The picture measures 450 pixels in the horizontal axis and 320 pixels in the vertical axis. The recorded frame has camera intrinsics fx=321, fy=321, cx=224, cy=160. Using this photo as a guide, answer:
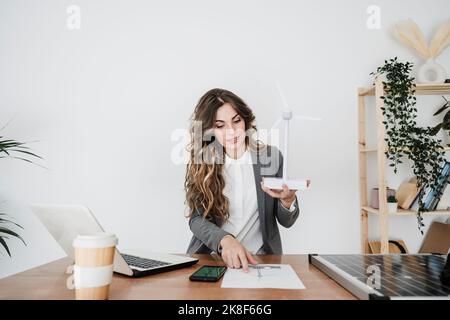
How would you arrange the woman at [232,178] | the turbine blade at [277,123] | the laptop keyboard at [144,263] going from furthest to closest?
the turbine blade at [277,123] < the woman at [232,178] < the laptop keyboard at [144,263]

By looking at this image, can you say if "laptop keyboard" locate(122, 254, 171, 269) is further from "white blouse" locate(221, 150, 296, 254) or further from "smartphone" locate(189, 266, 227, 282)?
"white blouse" locate(221, 150, 296, 254)

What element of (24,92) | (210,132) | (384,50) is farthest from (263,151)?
(24,92)

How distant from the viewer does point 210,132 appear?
6.17 feet

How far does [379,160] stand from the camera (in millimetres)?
2127

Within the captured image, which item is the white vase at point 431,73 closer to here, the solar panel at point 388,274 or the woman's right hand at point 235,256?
the solar panel at point 388,274

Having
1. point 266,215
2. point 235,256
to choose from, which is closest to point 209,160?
point 266,215

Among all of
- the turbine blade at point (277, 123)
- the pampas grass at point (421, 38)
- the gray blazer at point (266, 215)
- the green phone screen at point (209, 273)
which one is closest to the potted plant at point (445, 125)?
the pampas grass at point (421, 38)

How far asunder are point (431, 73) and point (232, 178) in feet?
5.52

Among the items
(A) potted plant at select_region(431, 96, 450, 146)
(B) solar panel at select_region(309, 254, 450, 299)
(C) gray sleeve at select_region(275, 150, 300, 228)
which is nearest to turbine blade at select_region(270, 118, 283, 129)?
(C) gray sleeve at select_region(275, 150, 300, 228)

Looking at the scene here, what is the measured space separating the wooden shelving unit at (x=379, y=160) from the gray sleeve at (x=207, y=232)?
1.26 meters

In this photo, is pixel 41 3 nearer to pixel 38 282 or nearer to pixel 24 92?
pixel 24 92

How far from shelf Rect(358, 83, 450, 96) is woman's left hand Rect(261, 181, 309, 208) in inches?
51.6

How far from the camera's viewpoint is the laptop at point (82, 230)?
2.72 ft
